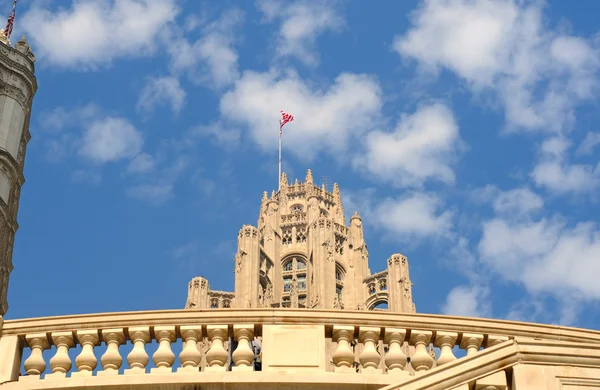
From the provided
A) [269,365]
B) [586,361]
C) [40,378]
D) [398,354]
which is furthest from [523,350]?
[40,378]

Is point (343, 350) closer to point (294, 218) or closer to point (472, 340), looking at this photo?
point (472, 340)

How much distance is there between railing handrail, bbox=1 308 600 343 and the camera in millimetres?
14422

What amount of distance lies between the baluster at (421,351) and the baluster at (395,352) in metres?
0.14

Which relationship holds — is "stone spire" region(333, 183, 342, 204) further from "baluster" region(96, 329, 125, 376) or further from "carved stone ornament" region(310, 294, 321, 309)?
"baluster" region(96, 329, 125, 376)

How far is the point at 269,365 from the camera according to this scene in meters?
13.8

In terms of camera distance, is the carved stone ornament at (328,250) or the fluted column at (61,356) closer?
the fluted column at (61,356)

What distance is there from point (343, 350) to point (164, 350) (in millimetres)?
2307

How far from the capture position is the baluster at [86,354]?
1410 centimetres

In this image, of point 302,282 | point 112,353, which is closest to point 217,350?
point 112,353

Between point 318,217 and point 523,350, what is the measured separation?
12363 cm

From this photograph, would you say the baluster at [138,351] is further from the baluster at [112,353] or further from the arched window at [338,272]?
the arched window at [338,272]

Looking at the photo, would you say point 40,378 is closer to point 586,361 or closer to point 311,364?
point 311,364

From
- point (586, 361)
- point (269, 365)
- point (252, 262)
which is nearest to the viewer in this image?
point (586, 361)

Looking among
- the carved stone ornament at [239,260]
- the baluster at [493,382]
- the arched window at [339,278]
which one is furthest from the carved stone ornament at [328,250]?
the baluster at [493,382]
